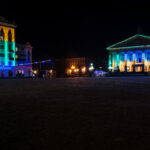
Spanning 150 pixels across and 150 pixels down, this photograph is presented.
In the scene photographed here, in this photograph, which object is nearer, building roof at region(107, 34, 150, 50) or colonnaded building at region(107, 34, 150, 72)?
building roof at region(107, 34, 150, 50)

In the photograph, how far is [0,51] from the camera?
61375mm

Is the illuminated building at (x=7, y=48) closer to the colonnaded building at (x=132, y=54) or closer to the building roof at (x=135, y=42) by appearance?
the colonnaded building at (x=132, y=54)

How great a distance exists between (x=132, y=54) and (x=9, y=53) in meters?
44.3

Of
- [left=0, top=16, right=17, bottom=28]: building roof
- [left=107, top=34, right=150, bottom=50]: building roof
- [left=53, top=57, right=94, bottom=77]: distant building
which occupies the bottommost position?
[left=53, top=57, right=94, bottom=77]: distant building

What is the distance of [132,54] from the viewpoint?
258ft

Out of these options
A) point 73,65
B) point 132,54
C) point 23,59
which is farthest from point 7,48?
point 132,54

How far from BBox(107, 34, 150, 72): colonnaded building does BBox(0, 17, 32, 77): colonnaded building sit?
108 feet

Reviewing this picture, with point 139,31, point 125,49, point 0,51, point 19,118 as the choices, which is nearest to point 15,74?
point 0,51

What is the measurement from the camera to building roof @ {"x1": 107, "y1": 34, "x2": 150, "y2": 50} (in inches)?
2913

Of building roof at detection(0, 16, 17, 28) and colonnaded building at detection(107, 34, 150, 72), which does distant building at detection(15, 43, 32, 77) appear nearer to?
building roof at detection(0, 16, 17, 28)

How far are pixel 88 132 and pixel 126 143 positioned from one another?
80 cm

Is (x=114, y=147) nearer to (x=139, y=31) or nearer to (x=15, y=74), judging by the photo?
(x=15, y=74)

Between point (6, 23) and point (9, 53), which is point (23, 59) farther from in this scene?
point (6, 23)

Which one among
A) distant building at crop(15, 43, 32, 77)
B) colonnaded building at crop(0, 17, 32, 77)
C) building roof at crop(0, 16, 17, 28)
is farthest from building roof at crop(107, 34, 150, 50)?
building roof at crop(0, 16, 17, 28)
